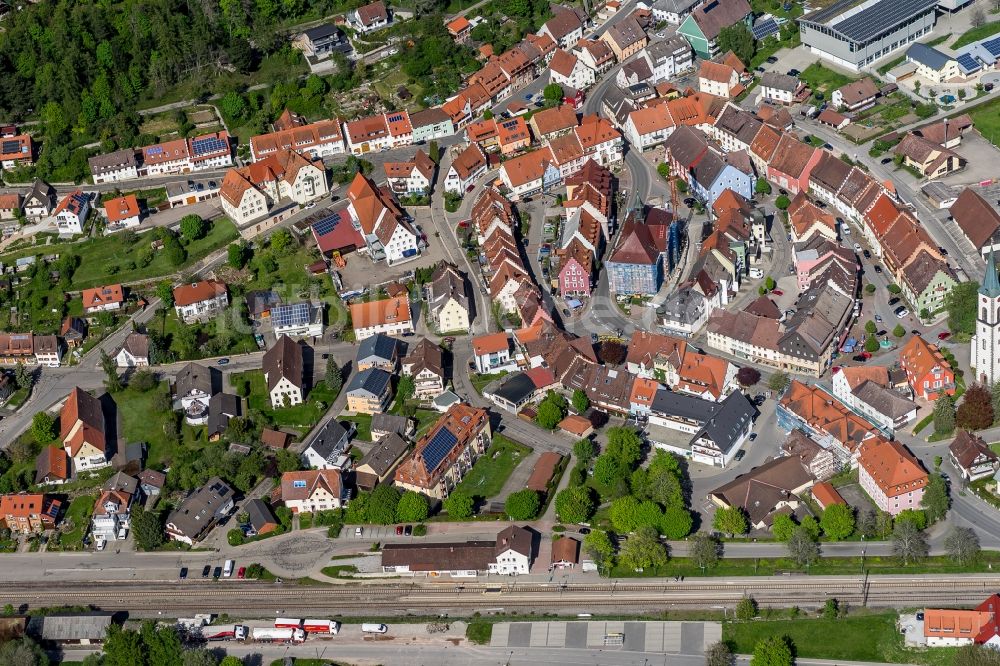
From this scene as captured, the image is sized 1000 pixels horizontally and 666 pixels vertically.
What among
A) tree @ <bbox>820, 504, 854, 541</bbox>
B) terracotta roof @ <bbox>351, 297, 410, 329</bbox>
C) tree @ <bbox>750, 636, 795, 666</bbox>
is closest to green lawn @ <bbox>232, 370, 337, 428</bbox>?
terracotta roof @ <bbox>351, 297, 410, 329</bbox>

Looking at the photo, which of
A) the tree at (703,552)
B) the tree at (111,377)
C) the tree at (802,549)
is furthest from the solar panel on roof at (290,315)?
the tree at (802,549)

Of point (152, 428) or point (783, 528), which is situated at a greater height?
point (783, 528)

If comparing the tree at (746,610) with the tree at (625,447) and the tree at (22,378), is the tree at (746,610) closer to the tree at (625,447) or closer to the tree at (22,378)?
the tree at (625,447)

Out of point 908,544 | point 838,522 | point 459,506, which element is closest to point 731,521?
point 838,522

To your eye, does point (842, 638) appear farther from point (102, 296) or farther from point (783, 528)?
point (102, 296)

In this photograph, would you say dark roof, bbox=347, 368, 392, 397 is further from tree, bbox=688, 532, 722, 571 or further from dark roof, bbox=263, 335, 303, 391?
tree, bbox=688, 532, 722, 571
